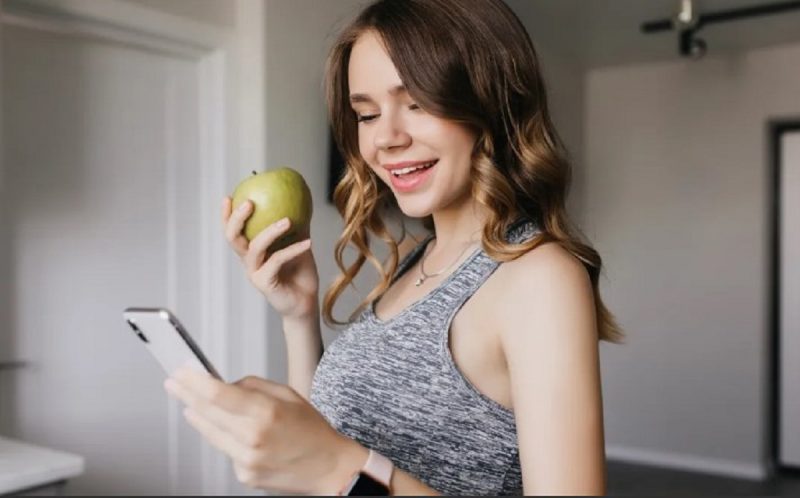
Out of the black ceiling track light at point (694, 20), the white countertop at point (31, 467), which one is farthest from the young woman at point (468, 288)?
the black ceiling track light at point (694, 20)

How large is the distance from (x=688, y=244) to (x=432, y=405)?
125 inches

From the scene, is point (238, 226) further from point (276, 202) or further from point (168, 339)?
point (168, 339)

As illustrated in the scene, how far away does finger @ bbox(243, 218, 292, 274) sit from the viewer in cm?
82

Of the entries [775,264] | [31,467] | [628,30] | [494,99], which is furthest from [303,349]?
[775,264]

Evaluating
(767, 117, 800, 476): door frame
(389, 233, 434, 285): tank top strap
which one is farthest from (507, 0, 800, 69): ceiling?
(389, 233, 434, 285): tank top strap

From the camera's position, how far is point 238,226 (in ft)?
2.86

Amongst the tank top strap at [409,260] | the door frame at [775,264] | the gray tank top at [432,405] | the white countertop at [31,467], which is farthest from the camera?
the door frame at [775,264]

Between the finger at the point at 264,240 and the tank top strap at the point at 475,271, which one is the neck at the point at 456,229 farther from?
the finger at the point at 264,240

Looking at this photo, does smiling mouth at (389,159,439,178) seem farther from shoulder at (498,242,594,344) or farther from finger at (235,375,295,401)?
finger at (235,375,295,401)

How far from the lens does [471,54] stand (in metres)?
0.76

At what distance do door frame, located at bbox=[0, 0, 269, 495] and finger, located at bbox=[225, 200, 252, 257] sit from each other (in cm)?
129

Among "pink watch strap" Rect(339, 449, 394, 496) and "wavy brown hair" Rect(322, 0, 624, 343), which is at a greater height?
"wavy brown hair" Rect(322, 0, 624, 343)

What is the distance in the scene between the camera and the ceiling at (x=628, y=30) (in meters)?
3.24

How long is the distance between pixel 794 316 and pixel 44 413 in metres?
3.03
